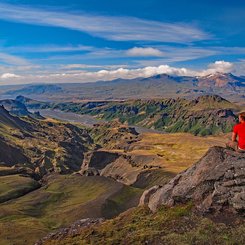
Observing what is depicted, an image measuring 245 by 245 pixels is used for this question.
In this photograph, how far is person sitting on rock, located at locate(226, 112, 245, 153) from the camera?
40844 millimetres

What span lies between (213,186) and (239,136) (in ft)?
22.9

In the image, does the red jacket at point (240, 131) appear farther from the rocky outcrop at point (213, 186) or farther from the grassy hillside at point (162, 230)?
the grassy hillside at point (162, 230)

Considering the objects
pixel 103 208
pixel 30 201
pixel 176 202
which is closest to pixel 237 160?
pixel 176 202

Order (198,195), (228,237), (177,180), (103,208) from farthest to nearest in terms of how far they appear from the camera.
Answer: (103,208)
(177,180)
(198,195)
(228,237)

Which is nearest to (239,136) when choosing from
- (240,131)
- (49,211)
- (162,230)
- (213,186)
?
(240,131)

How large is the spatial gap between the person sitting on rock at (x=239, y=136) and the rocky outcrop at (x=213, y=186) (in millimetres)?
795

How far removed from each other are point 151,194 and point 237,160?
1650 cm

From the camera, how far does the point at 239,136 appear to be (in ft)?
140

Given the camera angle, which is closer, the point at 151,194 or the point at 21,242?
the point at 151,194

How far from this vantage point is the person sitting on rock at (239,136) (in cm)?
4084

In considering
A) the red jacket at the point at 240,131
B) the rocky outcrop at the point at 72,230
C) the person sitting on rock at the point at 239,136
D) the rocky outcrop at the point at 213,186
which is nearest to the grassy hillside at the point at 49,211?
the rocky outcrop at the point at 72,230

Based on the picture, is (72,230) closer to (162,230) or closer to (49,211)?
(162,230)

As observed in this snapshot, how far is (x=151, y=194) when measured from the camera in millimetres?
57156

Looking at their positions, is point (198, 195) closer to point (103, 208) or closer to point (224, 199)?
point (224, 199)
